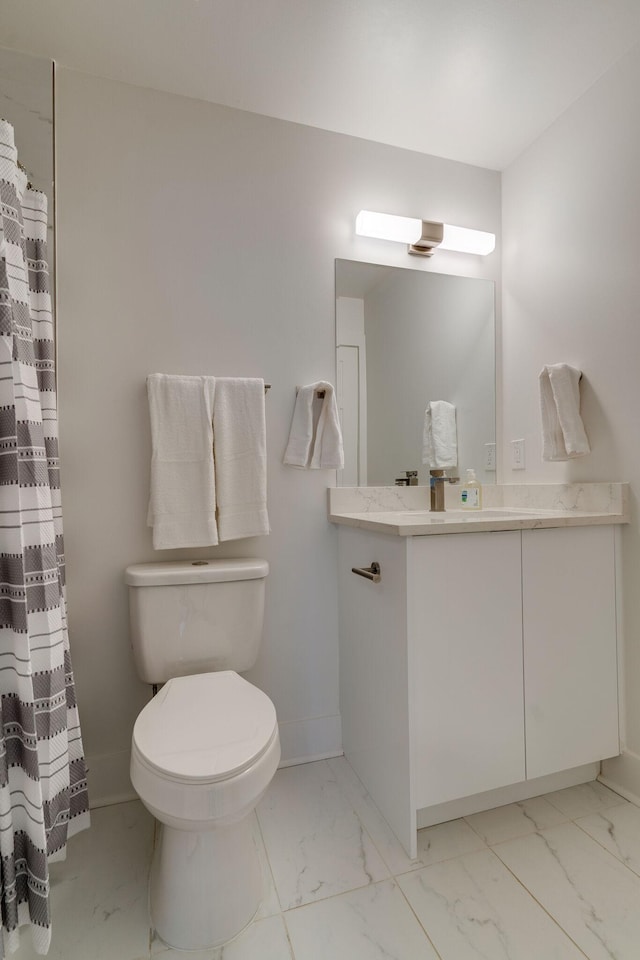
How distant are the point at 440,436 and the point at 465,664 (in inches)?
35.5

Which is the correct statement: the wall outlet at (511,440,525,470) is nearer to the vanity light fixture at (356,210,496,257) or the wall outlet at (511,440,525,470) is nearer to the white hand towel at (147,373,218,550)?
the vanity light fixture at (356,210,496,257)

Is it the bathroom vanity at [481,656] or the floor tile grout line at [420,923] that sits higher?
the bathroom vanity at [481,656]

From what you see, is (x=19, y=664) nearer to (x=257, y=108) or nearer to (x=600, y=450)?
(x=600, y=450)

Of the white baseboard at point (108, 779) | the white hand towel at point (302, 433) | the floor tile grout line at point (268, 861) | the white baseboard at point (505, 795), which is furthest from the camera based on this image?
the white hand towel at point (302, 433)

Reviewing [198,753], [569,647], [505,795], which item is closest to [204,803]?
[198,753]

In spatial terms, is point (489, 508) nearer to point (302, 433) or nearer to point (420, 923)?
point (302, 433)

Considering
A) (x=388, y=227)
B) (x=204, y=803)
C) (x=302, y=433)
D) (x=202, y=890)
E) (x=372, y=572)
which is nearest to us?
(x=204, y=803)

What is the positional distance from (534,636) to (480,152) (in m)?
1.78

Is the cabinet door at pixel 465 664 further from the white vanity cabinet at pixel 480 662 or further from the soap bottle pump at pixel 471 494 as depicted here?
the soap bottle pump at pixel 471 494

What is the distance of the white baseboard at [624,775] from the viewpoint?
1460 millimetres

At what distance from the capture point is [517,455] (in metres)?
1.94

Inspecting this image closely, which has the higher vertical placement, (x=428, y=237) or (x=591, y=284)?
(x=428, y=237)

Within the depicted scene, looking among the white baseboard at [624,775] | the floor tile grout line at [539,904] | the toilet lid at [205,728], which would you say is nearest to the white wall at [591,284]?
the white baseboard at [624,775]

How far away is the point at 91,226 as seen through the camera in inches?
59.3
